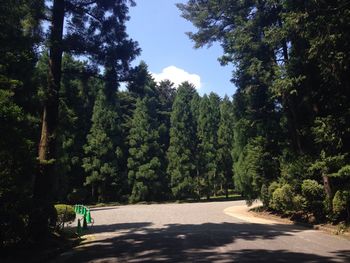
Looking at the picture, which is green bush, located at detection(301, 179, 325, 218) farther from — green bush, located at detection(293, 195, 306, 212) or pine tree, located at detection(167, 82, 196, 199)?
pine tree, located at detection(167, 82, 196, 199)

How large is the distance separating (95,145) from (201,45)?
23843 millimetres

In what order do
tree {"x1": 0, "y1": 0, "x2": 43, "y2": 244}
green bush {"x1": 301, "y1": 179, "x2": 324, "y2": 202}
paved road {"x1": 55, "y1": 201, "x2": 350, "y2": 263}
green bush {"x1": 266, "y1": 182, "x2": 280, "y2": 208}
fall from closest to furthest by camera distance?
tree {"x1": 0, "y1": 0, "x2": 43, "y2": 244} → paved road {"x1": 55, "y1": 201, "x2": 350, "y2": 263} → green bush {"x1": 301, "y1": 179, "x2": 324, "y2": 202} → green bush {"x1": 266, "y1": 182, "x2": 280, "y2": 208}

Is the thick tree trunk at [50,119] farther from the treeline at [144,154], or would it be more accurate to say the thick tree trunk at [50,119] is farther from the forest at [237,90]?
the treeline at [144,154]

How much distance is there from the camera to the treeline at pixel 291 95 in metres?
14.5

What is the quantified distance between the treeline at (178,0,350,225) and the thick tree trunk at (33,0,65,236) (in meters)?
8.11

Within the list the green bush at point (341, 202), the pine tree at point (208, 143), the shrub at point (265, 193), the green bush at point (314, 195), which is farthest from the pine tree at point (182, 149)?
the green bush at point (341, 202)

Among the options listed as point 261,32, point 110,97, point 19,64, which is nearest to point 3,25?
point 19,64

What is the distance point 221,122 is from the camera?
5341cm

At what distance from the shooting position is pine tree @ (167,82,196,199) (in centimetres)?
4684

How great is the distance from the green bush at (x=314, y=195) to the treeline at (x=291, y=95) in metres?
0.05

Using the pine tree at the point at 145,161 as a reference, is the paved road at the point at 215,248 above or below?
below

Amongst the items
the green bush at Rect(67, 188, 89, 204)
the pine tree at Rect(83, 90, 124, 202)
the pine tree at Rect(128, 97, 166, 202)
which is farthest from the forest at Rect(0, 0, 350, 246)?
the pine tree at Rect(128, 97, 166, 202)

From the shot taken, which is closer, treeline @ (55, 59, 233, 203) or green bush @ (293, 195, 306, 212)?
green bush @ (293, 195, 306, 212)

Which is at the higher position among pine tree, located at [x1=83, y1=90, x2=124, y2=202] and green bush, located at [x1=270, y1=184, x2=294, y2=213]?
pine tree, located at [x1=83, y1=90, x2=124, y2=202]
